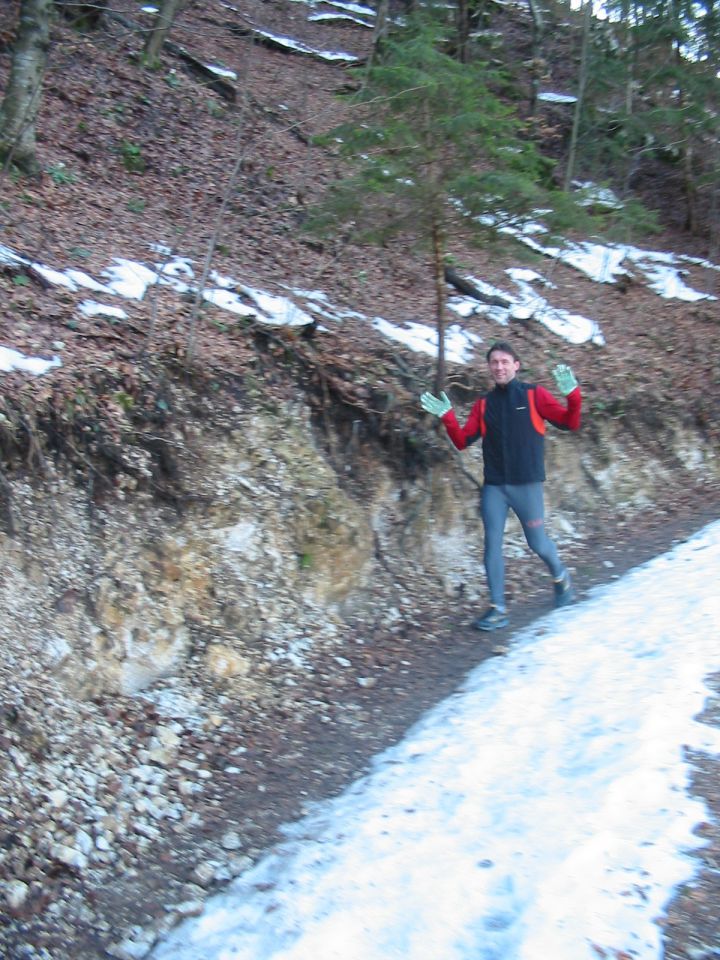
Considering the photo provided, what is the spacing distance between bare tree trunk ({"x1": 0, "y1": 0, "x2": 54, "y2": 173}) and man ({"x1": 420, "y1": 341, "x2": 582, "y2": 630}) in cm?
574

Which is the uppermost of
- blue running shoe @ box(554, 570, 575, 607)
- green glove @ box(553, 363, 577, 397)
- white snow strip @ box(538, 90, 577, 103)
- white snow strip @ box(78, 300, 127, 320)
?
white snow strip @ box(538, 90, 577, 103)

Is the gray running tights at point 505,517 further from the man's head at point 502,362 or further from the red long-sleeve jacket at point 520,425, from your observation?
the man's head at point 502,362

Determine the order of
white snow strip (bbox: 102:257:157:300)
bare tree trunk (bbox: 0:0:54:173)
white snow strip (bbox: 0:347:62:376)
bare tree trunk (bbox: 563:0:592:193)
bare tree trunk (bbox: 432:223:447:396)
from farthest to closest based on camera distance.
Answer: bare tree trunk (bbox: 563:0:592:193) → bare tree trunk (bbox: 0:0:54:173) → bare tree trunk (bbox: 432:223:447:396) → white snow strip (bbox: 102:257:157:300) → white snow strip (bbox: 0:347:62:376)

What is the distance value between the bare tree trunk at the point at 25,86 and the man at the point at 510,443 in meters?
5.74

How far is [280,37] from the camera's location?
1686 centimetres

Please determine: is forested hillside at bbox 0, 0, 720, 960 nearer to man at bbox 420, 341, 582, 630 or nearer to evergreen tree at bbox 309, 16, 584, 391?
evergreen tree at bbox 309, 16, 584, 391

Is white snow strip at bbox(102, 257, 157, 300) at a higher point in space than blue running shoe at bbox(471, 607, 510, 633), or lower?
higher

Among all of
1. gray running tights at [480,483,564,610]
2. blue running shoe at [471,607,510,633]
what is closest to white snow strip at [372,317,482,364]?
gray running tights at [480,483,564,610]

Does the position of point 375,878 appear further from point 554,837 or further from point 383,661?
point 383,661

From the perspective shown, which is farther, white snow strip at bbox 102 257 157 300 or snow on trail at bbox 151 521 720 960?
white snow strip at bbox 102 257 157 300

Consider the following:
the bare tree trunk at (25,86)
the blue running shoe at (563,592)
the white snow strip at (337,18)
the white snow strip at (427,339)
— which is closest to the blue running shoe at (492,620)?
the blue running shoe at (563,592)

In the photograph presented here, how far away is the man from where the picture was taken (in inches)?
248

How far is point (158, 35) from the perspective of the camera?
13.2 meters

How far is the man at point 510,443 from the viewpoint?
629cm
